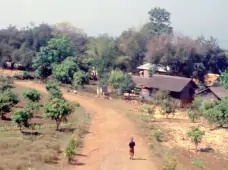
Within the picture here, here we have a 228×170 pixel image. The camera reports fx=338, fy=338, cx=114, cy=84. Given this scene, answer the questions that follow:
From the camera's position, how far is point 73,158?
1858 centimetres

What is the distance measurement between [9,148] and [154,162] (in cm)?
788

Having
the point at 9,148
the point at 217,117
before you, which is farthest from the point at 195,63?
the point at 9,148

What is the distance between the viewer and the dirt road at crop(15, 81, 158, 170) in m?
18.1

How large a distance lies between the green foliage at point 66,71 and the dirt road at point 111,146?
11.9m

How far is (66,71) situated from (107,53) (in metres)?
11.5

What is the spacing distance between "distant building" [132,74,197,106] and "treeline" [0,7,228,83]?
780cm

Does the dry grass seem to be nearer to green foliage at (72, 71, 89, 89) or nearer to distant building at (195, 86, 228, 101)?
green foliage at (72, 71, 89, 89)

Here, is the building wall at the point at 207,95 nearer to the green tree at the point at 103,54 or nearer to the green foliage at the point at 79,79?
the green foliage at the point at 79,79

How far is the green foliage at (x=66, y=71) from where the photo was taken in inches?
1712

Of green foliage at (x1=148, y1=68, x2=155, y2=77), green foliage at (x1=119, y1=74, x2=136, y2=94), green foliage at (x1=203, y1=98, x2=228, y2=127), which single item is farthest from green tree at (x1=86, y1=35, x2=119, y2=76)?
green foliage at (x1=203, y1=98, x2=228, y2=127)

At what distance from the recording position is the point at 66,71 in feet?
143

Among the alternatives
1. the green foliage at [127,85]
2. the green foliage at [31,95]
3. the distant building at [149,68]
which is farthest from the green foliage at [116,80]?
the green foliage at [31,95]

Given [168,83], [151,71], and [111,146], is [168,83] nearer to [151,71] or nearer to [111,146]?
[151,71]

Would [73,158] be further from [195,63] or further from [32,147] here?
[195,63]
